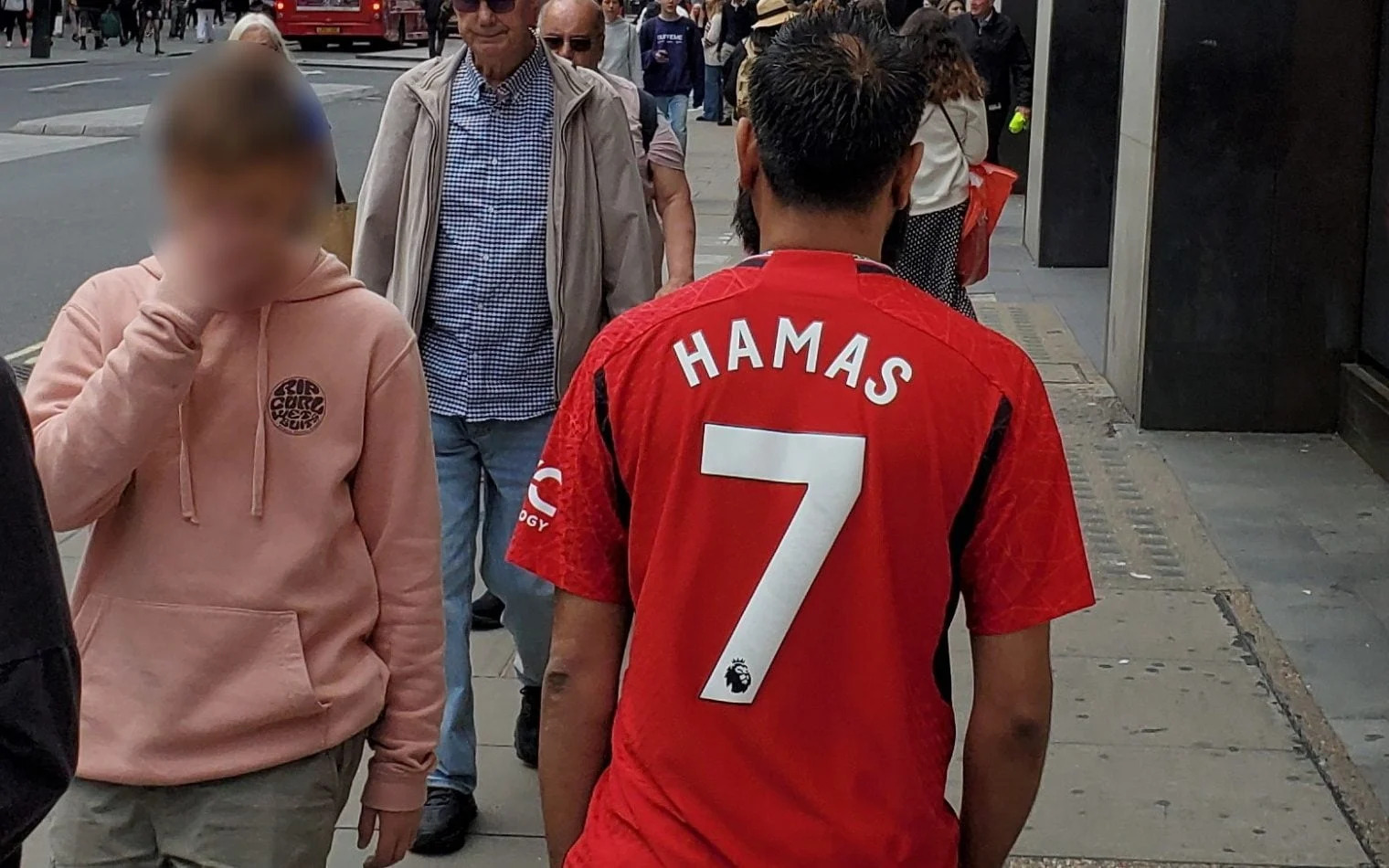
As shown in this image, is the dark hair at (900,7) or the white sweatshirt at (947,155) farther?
the dark hair at (900,7)

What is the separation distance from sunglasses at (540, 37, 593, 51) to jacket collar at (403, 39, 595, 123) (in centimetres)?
139

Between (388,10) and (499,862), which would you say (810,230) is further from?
(388,10)

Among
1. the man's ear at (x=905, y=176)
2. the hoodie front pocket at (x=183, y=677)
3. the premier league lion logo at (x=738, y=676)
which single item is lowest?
the hoodie front pocket at (x=183, y=677)

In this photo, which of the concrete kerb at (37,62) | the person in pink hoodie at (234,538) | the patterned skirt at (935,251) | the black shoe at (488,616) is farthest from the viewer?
the concrete kerb at (37,62)

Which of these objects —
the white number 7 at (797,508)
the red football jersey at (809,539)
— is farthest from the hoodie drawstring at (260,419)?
the white number 7 at (797,508)

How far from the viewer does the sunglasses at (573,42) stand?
5770 mm

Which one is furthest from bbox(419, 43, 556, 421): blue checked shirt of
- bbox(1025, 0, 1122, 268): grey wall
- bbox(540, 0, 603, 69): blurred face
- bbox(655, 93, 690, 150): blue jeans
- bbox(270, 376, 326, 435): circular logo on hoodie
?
bbox(655, 93, 690, 150): blue jeans

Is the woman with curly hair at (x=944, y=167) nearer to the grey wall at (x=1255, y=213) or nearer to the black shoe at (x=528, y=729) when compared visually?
the grey wall at (x=1255, y=213)

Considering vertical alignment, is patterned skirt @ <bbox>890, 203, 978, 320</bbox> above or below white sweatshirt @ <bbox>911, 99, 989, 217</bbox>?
below

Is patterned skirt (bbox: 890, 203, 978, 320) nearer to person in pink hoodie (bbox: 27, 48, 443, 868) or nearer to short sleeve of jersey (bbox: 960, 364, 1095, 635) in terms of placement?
person in pink hoodie (bbox: 27, 48, 443, 868)

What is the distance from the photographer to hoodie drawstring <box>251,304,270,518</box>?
251 cm

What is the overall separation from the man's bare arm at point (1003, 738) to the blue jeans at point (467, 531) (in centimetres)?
222

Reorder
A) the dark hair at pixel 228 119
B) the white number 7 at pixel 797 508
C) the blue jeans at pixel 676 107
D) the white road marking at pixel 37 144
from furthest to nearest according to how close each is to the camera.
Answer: the white road marking at pixel 37 144
the blue jeans at pixel 676 107
the dark hair at pixel 228 119
the white number 7 at pixel 797 508

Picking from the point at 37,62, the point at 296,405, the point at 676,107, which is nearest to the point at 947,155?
the point at 296,405
